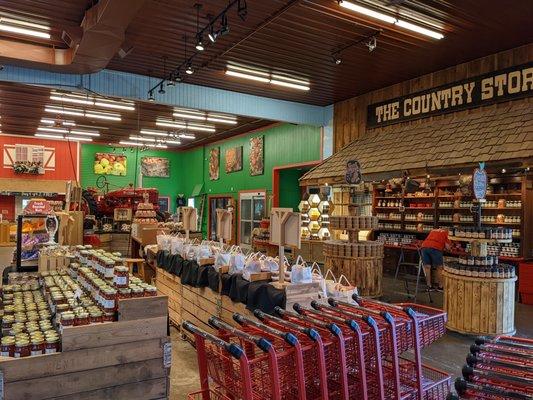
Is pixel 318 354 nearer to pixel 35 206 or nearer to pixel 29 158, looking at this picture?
pixel 35 206

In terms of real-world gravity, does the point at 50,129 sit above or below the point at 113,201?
above

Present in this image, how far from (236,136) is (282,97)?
601 cm

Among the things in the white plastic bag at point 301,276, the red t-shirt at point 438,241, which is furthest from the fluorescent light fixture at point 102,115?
the white plastic bag at point 301,276

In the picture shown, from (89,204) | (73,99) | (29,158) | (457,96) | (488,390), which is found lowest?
(488,390)

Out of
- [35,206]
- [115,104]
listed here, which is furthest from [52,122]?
[35,206]

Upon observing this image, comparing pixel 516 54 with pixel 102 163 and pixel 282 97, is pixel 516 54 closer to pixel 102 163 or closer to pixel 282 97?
pixel 282 97

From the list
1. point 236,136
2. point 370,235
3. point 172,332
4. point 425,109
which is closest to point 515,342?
point 172,332

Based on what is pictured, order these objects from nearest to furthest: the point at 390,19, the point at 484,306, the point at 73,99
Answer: the point at 484,306, the point at 390,19, the point at 73,99

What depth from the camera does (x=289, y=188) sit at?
51.5 feet

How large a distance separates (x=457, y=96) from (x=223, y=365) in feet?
29.4

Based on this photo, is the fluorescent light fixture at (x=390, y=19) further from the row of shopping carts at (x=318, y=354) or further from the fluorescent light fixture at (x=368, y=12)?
the row of shopping carts at (x=318, y=354)

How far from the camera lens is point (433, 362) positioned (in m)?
4.90

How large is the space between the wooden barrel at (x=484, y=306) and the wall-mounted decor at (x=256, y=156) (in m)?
10.7

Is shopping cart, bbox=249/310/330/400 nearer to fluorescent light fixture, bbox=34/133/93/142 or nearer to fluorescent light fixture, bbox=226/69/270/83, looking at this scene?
fluorescent light fixture, bbox=226/69/270/83
